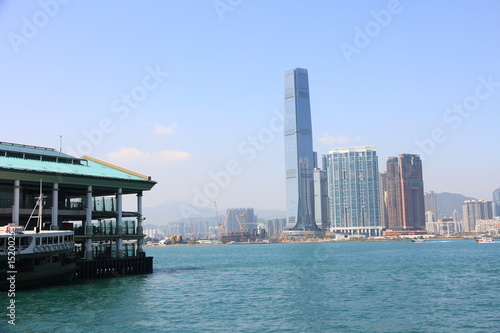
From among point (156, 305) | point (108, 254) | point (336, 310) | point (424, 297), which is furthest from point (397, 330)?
point (108, 254)

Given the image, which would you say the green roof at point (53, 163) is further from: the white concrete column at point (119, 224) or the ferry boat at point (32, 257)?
the ferry boat at point (32, 257)

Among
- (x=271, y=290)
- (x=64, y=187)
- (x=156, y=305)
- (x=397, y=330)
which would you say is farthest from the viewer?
(x=64, y=187)

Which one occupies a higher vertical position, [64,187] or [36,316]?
[64,187]

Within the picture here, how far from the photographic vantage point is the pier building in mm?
69938

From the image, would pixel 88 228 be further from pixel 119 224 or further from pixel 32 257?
pixel 32 257

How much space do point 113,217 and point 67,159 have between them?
452 inches

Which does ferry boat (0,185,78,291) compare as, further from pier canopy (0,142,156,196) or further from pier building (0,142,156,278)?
pier canopy (0,142,156,196)

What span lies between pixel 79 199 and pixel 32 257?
26.0 meters

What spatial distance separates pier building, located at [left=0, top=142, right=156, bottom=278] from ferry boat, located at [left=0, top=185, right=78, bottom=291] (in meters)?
5.54

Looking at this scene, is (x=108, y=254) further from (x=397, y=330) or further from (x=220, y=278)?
(x=397, y=330)

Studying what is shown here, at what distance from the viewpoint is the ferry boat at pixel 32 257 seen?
5662 cm

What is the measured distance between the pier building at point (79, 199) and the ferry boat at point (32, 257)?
5.54 metres

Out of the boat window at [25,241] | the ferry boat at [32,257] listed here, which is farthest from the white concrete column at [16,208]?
the boat window at [25,241]

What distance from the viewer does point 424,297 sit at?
182ft
